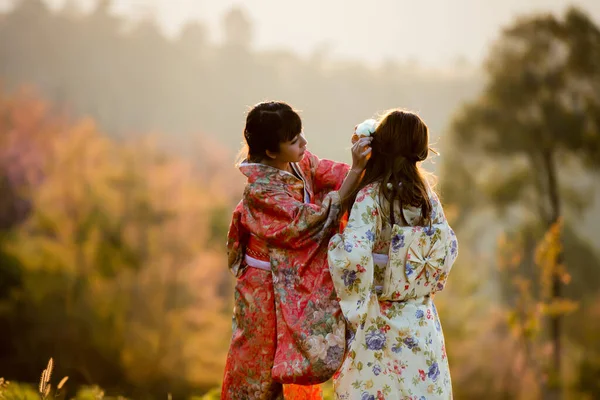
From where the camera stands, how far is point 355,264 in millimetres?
3088

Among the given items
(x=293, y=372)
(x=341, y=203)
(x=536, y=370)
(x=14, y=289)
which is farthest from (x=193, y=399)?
(x=14, y=289)

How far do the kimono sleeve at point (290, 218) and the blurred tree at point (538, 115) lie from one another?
1132 cm

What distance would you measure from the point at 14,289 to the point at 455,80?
25.9 meters

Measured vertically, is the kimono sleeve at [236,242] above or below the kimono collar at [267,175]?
below

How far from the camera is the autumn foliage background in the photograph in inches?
554

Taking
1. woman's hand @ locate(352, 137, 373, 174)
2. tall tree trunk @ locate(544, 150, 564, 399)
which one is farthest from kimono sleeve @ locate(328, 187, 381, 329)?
tall tree trunk @ locate(544, 150, 564, 399)

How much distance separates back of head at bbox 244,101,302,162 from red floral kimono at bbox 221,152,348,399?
0.13m

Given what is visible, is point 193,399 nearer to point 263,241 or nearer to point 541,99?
point 263,241

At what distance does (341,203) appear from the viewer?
10.7 feet

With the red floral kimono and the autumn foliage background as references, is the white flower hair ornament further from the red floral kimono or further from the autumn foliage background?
the autumn foliage background

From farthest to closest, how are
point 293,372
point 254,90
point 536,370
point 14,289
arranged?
point 254,90 → point 14,289 → point 536,370 → point 293,372

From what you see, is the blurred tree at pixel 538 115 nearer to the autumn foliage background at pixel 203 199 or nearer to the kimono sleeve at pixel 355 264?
the autumn foliage background at pixel 203 199

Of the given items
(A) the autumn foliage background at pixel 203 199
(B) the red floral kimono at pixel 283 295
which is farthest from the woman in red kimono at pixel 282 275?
(A) the autumn foliage background at pixel 203 199

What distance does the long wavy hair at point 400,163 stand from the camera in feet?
10.6
